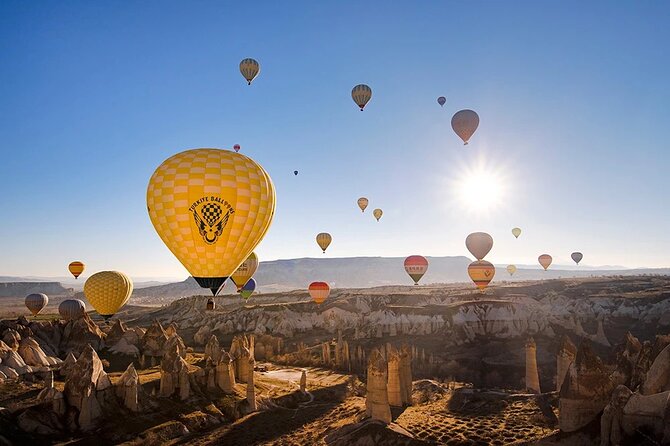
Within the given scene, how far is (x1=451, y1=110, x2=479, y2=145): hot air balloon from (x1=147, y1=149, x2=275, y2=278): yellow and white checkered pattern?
96.6ft

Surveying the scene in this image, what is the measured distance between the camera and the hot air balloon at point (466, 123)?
53.6m

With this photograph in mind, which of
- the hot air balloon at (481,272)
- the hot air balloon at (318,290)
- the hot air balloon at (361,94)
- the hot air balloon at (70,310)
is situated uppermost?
the hot air balloon at (361,94)

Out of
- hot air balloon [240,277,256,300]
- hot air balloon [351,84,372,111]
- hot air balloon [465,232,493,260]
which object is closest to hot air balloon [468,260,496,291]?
hot air balloon [465,232,493,260]

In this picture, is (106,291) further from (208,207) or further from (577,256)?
(577,256)

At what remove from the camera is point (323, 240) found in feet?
286

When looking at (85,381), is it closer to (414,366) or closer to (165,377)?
(165,377)

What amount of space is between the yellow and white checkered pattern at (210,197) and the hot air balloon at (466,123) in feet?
96.6

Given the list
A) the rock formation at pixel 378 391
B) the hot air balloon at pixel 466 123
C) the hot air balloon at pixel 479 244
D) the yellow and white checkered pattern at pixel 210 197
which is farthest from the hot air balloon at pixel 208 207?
the hot air balloon at pixel 479 244

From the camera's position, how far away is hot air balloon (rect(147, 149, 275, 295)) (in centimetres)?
3183

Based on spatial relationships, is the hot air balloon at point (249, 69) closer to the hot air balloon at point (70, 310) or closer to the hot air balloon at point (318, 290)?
the hot air balloon at point (318, 290)

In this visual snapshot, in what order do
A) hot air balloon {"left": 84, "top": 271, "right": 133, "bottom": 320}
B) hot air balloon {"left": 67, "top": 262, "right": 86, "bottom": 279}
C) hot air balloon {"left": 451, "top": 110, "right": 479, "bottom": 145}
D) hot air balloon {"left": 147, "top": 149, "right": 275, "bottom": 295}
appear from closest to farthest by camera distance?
hot air balloon {"left": 147, "top": 149, "right": 275, "bottom": 295} → hot air balloon {"left": 451, "top": 110, "right": 479, "bottom": 145} → hot air balloon {"left": 84, "top": 271, "right": 133, "bottom": 320} → hot air balloon {"left": 67, "top": 262, "right": 86, "bottom": 279}

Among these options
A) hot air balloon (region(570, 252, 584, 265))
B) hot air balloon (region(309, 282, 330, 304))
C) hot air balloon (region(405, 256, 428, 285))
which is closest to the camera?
hot air balloon (region(405, 256, 428, 285))

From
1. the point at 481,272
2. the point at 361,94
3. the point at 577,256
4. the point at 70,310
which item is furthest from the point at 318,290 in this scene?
the point at 577,256

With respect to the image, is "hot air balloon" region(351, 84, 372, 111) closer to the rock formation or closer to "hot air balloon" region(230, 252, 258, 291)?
"hot air balloon" region(230, 252, 258, 291)
